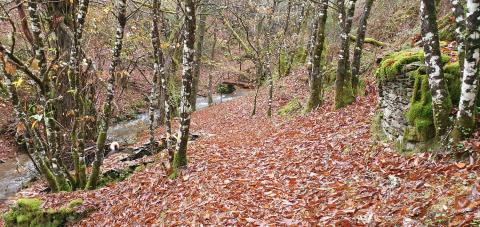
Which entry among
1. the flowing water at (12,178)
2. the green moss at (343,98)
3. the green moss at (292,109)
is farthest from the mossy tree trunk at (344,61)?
the flowing water at (12,178)

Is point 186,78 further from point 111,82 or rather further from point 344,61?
point 344,61

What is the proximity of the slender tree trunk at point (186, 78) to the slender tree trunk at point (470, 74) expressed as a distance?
17.5 ft

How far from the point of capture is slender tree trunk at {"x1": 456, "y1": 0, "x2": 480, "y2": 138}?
5.49m

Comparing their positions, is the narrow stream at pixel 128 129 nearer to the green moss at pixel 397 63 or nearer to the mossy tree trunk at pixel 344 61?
the mossy tree trunk at pixel 344 61

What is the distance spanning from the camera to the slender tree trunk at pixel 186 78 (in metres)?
8.67

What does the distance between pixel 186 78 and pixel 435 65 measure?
5218 millimetres

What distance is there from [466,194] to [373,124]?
4.66 m

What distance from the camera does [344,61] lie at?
12406 millimetres

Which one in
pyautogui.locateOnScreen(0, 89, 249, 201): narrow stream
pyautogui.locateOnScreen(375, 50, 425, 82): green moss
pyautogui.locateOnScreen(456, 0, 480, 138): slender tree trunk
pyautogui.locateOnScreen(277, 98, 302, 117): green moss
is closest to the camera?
pyautogui.locateOnScreen(456, 0, 480, 138): slender tree trunk

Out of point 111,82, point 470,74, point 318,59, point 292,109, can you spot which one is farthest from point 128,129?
point 470,74

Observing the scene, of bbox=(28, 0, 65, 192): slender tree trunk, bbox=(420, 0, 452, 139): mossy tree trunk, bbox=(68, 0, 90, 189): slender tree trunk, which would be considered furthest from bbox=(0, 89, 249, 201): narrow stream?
bbox=(420, 0, 452, 139): mossy tree trunk

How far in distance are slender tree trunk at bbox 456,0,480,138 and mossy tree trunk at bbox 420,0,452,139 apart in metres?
0.32

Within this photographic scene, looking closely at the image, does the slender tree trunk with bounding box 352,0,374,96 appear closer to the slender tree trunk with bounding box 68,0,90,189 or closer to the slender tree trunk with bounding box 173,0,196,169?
the slender tree trunk with bounding box 173,0,196,169

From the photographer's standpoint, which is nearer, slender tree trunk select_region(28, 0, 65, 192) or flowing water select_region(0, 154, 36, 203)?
slender tree trunk select_region(28, 0, 65, 192)
